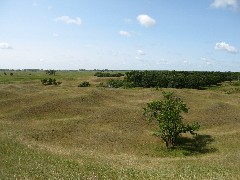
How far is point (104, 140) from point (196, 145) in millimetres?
14616

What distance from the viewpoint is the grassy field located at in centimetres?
3080

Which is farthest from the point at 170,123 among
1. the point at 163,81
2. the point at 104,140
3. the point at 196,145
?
the point at 163,81

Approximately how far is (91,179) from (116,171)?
5748 mm

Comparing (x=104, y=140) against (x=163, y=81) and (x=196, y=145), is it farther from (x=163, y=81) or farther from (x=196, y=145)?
(x=163, y=81)

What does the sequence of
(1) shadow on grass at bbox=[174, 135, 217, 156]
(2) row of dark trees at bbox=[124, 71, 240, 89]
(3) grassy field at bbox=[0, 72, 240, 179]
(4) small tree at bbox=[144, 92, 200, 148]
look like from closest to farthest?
(3) grassy field at bbox=[0, 72, 240, 179]
(1) shadow on grass at bbox=[174, 135, 217, 156]
(4) small tree at bbox=[144, 92, 200, 148]
(2) row of dark trees at bbox=[124, 71, 240, 89]

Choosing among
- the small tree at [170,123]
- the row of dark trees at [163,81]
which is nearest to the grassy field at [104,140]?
the small tree at [170,123]

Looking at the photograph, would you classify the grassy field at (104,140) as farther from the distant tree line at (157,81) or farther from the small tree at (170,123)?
the distant tree line at (157,81)

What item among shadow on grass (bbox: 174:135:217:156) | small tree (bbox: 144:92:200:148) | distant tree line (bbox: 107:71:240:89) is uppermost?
distant tree line (bbox: 107:71:240:89)

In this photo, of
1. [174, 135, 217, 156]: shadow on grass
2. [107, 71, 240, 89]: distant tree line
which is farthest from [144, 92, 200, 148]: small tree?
[107, 71, 240, 89]: distant tree line

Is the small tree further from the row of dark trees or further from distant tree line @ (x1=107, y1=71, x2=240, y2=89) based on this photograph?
the row of dark trees

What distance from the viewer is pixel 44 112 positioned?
6725 centimetres

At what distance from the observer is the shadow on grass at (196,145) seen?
48.0m

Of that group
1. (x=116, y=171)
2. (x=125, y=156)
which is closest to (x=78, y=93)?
(x=125, y=156)

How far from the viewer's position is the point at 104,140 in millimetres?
51688
